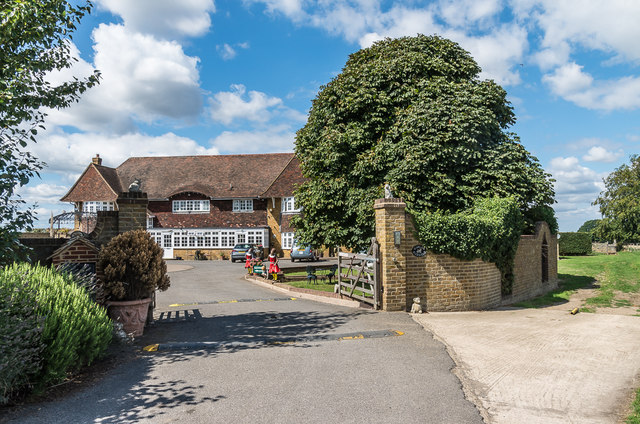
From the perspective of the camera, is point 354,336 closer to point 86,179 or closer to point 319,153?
point 319,153

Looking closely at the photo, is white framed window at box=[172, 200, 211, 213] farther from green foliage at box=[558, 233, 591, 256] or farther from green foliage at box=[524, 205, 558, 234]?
green foliage at box=[558, 233, 591, 256]

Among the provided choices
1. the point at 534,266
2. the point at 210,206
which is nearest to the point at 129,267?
the point at 534,266

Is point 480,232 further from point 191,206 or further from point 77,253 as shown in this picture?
point 191,206

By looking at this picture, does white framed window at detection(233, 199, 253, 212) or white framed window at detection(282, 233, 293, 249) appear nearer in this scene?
white framed window at detection(282, 233, 293, 249)

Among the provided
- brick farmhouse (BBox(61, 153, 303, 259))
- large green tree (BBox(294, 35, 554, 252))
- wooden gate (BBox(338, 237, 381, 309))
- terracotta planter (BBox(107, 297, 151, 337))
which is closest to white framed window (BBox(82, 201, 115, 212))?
brick farmhouse (BBox(61, 153, 303, 259))

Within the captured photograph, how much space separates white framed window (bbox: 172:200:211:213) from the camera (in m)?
41.0

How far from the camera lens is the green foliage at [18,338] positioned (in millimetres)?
4508

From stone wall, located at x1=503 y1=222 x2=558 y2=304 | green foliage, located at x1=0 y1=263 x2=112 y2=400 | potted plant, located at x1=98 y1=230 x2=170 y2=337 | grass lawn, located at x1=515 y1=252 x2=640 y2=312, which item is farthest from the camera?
stone wall, located at x1=503 y1=222 x2=558 y2=304

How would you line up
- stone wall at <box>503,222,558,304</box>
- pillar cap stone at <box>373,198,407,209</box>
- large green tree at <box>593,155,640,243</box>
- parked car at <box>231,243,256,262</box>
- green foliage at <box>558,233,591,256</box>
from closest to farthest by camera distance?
pillar cap stone at <box>373,198,407,209</box>, stone wall at <box>503,222,558,304</box>, parked car at <box>231,243,256,262</box>, green foliage at <box>558,233,591,256</box>, large green tree at <box>593,155,640,243</box>

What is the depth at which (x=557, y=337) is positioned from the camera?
8430 mm

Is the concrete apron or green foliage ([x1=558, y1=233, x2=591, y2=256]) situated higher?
green foliage ([x1=558, y1=233, x2=591, y2=256])

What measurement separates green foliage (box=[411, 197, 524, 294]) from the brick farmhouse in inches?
1053

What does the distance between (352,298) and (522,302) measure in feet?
22.4

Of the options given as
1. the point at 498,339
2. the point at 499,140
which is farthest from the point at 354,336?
the point at 499,140
